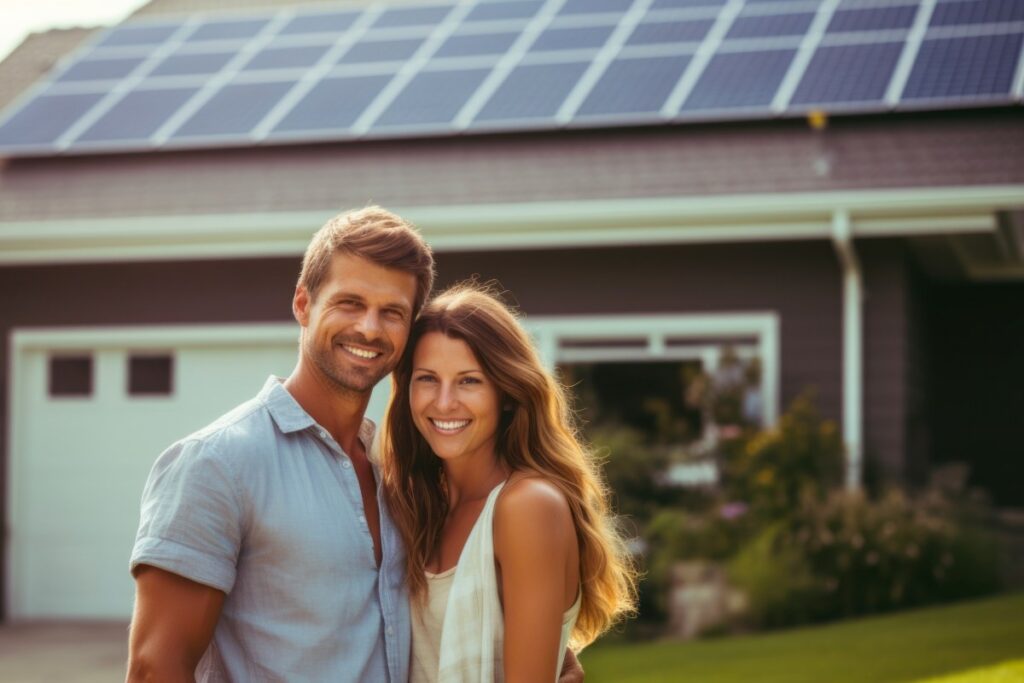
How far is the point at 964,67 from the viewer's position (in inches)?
→ 437

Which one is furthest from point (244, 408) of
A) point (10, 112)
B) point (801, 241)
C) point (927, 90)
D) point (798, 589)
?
point (10, 112)

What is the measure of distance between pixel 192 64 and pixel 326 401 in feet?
37.7

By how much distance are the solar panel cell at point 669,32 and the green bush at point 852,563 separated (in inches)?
199

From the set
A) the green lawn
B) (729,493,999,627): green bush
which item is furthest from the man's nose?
(729,493,999,627): green bush

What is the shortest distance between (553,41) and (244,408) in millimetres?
10345

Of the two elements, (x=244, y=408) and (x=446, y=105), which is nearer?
(x=244, y=408)

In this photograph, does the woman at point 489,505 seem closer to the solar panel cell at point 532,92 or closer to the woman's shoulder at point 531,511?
the woman's shoulder at point 531,511

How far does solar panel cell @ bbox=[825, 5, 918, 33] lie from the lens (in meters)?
12.1

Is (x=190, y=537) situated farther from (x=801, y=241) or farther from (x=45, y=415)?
(x=45, y=415)

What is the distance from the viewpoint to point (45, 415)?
1188cm

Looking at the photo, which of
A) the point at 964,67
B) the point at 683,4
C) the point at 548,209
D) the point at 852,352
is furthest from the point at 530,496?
the point at 683,4

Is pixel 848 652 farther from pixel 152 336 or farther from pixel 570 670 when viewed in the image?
pixel 152 336

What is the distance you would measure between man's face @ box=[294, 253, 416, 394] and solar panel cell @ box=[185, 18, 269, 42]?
1195 cm

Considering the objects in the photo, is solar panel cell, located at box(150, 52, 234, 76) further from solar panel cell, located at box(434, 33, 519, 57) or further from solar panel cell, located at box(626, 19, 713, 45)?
solar panel cell, located at box(626, 19, 713, 45)
